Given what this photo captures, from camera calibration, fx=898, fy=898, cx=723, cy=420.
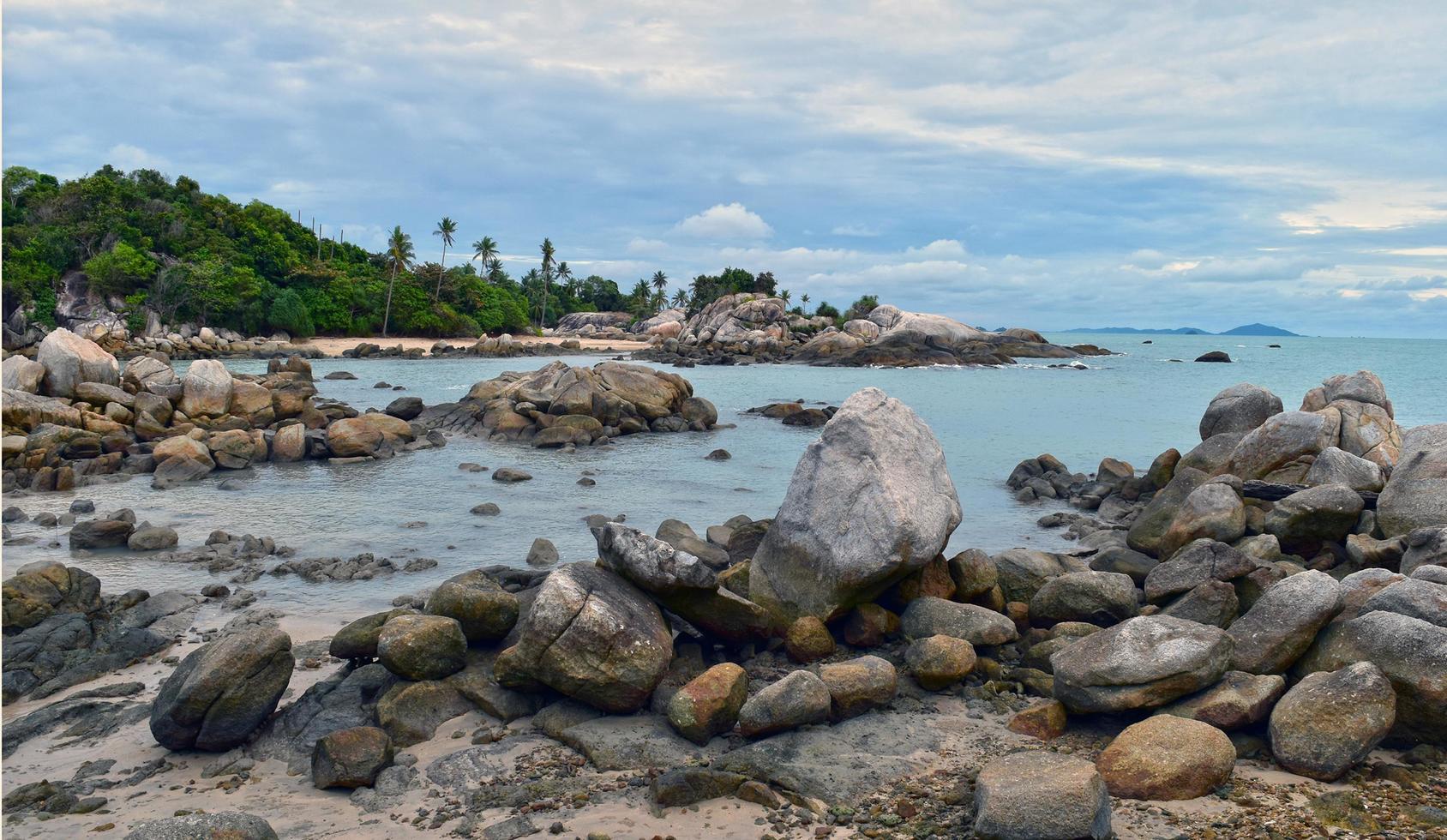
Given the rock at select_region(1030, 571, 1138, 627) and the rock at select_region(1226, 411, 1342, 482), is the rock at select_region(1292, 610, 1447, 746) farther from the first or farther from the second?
the rock at select_region(1226, 411, 1342, 482)

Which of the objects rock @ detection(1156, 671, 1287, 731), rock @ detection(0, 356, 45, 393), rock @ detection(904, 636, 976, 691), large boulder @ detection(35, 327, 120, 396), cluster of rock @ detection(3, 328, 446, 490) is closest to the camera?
rock @ detection(1156, 671, 1287, 731)

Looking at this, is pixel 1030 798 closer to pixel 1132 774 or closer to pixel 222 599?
pixel 1132 774

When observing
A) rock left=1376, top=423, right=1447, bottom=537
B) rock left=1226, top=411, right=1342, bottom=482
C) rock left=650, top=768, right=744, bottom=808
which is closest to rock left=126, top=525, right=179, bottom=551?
rock left=650, top=768, right=744, bottom=808

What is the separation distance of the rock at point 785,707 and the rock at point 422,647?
2990mm

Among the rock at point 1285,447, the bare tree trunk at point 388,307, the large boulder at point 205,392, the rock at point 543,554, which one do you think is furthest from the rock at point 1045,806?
the bare tree trunk at point 388,307

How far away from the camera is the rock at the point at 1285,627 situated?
821cm

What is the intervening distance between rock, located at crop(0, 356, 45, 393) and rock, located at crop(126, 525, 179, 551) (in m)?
15.2

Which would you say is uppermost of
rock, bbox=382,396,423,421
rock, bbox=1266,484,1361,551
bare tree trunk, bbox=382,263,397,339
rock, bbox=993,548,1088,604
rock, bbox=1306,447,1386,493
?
bare tree trunk, bbox=382,263,397,339

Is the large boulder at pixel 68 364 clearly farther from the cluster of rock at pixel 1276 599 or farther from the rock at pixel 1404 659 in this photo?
the rock at pixel 1404 659

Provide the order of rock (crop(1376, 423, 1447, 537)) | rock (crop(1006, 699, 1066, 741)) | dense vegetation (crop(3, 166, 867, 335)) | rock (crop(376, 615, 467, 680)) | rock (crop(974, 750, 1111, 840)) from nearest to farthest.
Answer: rock (crop(974, 750, 1111, 840))
rock (crop(1006, 699, 1066, 741))
rock (crop(376, 615, 467, 680))
rock (crop(1376, 423, 1447, 537))
dense vegetation (crop(3, 166, 867, 335))

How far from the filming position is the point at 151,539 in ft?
48.6

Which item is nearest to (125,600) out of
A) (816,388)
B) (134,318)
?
(816,388)

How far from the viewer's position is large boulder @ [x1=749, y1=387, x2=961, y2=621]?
10055mm

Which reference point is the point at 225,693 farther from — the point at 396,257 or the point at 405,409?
the point at 396,257
